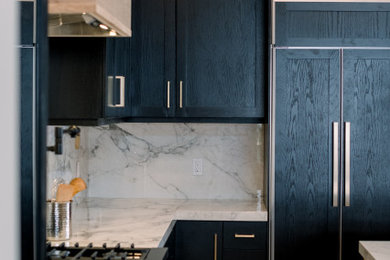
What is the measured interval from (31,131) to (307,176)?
102 inches

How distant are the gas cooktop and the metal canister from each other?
0.66 ft

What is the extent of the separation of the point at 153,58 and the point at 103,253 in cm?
140

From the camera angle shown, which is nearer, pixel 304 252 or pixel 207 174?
pixel 304 252

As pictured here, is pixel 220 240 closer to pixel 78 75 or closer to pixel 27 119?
pixel 78 75

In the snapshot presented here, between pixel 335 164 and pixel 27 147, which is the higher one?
pixel 27 147

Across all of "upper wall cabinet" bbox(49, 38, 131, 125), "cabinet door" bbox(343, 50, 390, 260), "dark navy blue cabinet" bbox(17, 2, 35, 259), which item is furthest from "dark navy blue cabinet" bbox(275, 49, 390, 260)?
"dark navy blue cabinet" bbox(17, 2, 35, 259)

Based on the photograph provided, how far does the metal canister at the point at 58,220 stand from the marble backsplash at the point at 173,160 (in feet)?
3.65

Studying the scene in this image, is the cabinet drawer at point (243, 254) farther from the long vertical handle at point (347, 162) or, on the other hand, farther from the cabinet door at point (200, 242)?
the long vertical handle at point (347, 162)

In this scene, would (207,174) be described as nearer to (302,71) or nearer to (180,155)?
(180,155)

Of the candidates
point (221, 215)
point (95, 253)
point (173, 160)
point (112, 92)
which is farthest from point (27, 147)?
point (173, 160)

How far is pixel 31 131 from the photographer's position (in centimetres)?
44

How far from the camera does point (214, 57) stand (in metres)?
3.03

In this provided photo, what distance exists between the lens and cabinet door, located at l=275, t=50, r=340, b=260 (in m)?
2.90

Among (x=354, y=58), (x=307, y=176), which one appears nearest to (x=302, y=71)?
(x=354, y=58)
